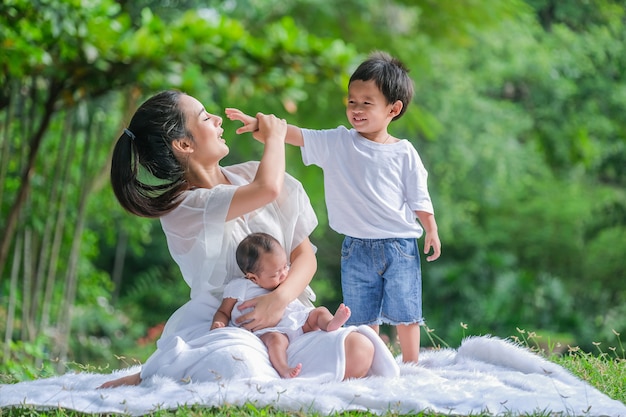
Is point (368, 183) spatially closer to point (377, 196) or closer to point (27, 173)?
point (377, 196)

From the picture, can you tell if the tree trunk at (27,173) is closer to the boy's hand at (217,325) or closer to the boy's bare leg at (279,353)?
the boy's hand at (217,325)

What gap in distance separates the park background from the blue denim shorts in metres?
2.98

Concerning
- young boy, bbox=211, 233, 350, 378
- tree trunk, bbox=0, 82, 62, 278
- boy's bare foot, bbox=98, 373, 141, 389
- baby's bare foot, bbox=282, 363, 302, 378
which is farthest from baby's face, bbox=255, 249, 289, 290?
tree trunk, bbox=0, 82, 62, 278

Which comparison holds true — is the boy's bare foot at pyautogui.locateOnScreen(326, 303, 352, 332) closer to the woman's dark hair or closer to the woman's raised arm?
the woman's raised arm

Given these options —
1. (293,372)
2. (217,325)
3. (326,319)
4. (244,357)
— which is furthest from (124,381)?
(326,319)

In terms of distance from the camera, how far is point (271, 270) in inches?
111

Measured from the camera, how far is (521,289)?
10.3m

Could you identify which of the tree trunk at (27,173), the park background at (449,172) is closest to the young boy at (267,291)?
the park background at (449,172)

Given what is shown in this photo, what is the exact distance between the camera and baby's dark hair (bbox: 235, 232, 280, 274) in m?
2.81

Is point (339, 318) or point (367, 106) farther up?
point (367, 106)

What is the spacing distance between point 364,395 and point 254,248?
59 centimetres

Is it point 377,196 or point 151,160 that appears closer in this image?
point 151,160

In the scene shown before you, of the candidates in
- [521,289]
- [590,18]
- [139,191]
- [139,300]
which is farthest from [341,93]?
[139,191]

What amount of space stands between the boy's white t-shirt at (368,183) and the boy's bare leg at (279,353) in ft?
1.58
